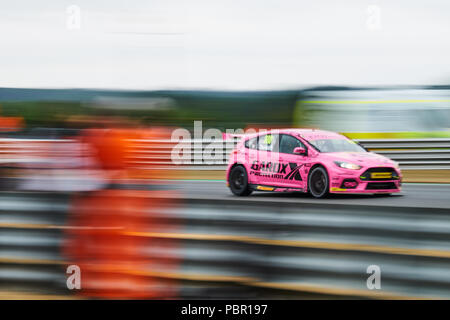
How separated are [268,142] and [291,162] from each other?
81 cm

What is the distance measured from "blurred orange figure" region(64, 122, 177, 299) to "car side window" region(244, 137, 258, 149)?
8285 mm

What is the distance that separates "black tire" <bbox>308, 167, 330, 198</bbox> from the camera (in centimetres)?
1229

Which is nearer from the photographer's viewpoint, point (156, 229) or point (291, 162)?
point (156, 229)

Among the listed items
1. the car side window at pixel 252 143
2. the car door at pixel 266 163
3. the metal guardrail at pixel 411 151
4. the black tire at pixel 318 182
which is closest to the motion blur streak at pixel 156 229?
the black tire at pixel 318 182

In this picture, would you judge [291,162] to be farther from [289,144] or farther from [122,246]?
[122,246]

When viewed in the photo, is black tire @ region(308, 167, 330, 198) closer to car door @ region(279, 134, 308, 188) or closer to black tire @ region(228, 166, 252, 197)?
car door @ region(279, 134, 308, 188)

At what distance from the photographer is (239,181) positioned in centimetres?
1355

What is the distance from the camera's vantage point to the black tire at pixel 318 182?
12289 mm

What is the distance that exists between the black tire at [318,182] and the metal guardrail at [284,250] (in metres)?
7.32

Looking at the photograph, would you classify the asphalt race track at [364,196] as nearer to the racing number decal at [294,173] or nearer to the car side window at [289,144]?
the racing number decal at [294,173]

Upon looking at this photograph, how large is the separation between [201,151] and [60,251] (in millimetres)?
18625

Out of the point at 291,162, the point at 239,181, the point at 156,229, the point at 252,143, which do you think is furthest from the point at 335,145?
the point at 156,229

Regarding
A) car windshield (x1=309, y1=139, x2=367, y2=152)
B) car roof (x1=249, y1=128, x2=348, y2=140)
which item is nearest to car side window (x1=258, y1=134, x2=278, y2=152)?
car roof (x1=249, y1=128, x2=348, y2=140)

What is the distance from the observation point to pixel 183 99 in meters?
4.83
